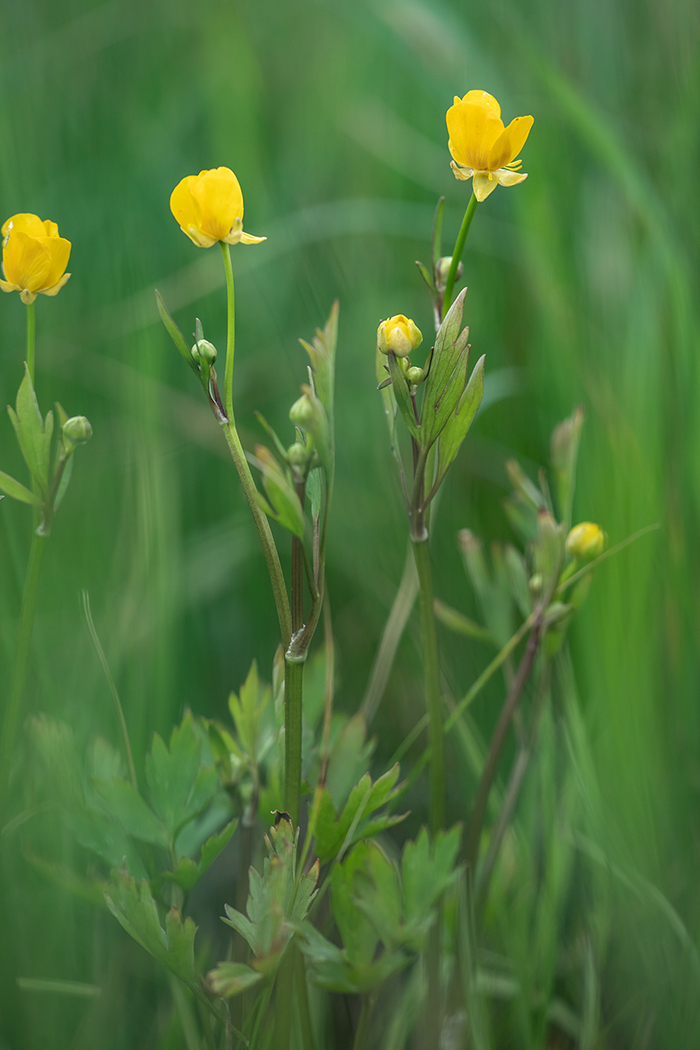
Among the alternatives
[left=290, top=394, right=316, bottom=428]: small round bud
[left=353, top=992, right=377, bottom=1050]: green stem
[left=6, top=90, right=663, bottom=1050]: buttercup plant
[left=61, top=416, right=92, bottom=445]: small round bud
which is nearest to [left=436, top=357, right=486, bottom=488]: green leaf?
[left=6, top=90, right=663, bottom=1050]: buttercup plant

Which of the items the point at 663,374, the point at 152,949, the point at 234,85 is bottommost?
the point at 152,949

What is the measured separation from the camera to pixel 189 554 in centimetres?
101

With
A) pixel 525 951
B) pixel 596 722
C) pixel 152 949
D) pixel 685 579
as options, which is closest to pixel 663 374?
pixel 685 579

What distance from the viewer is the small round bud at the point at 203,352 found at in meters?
0.45

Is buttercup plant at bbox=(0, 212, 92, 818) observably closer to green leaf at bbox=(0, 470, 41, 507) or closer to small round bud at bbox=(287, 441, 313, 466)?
green leaf at bbox=(0, 470, 41, 507)

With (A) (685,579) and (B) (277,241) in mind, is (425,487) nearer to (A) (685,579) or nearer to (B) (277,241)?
(A) (685,579)

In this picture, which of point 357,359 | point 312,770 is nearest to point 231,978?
point 312,770

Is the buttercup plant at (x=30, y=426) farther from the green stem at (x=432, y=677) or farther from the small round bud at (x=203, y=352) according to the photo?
the green stem at (x=432, y=677)

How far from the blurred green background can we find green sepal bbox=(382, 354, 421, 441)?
0.34m

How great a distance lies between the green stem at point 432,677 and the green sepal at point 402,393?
85 millimetres

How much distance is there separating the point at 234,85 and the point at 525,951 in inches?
53.4

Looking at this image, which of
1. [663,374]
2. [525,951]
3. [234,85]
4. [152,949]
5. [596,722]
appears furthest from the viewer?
[234,85]

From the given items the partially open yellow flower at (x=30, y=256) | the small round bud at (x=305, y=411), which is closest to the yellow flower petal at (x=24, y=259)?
the partially open yellow flower at (x=30, y=256)

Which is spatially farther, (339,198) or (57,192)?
(339,198)
